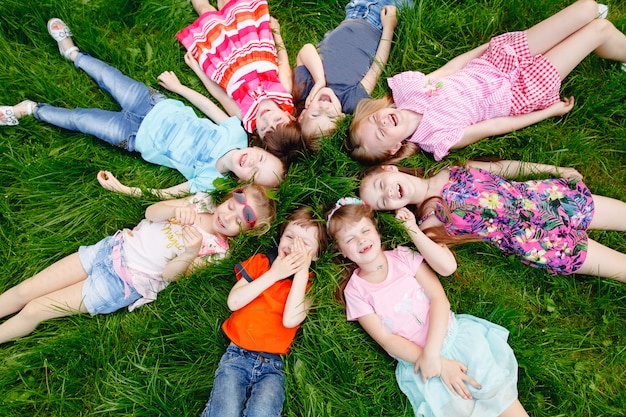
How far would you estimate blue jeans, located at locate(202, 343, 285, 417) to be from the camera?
3.07 meters

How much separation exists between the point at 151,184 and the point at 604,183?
3.64m

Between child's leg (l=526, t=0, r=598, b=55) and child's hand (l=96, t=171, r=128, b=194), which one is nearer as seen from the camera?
child's leg (l=526, t=0, r=598, b=55)

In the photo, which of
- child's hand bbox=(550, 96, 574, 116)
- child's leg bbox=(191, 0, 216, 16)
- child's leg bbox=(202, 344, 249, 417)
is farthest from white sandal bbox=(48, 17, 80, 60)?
child's hand bbox=(550, 96, 574, 116)

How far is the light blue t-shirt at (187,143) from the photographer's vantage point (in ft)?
12.4

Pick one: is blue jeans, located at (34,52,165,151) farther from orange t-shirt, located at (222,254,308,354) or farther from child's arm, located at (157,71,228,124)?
orange t-shirt, located at (222,254,308,354)

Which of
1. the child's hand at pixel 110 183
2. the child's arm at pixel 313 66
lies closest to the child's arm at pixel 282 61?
the child's arm at pixel 313 66

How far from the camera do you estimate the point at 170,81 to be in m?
3.99

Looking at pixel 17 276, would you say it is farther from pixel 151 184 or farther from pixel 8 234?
pixel 151 184

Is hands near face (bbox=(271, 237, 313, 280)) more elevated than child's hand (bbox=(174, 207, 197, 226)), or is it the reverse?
child's hand (bbox=(174, 207, 197, 226))

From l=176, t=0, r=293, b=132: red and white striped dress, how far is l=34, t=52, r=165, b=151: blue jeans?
0.52 m

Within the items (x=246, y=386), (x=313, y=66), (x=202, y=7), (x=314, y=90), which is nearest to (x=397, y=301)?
(x=246, y=386)

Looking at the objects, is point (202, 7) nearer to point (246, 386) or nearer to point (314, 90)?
point (314, 90)

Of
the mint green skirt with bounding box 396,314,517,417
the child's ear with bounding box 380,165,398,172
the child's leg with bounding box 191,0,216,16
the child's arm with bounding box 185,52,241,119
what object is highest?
the child's leg with bounding box 191,0,216,16

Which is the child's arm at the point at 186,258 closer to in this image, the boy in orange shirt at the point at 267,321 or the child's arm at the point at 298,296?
the boy in orange shirt at the point at 267,321
